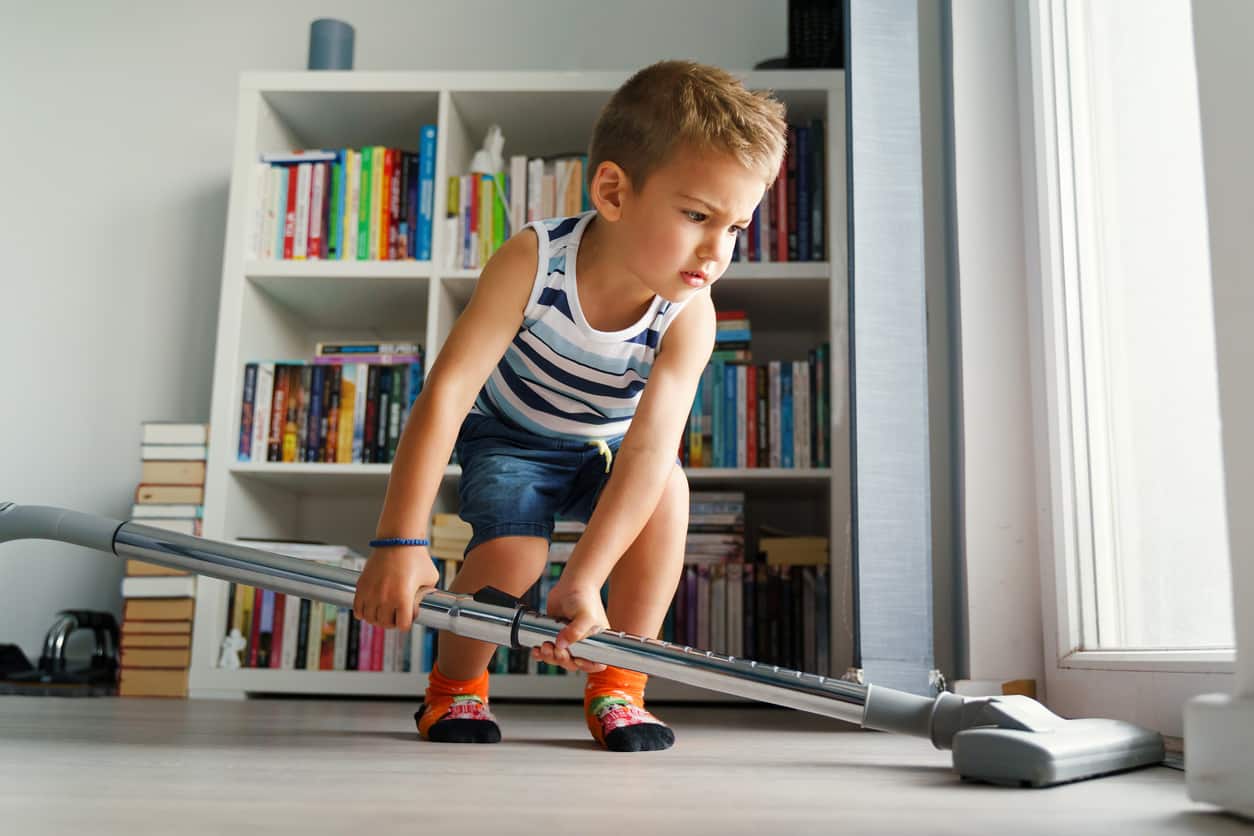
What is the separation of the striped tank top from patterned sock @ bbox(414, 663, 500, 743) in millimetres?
295

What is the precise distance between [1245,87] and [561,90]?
1484 mm

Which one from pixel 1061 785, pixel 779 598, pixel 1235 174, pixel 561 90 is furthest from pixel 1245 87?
pixel 561 90

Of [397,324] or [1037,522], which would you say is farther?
[397,324]

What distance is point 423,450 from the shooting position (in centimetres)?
101

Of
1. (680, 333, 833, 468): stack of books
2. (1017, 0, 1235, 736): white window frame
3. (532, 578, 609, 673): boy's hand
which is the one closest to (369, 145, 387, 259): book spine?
(680, 333, 833, 468): stack of books

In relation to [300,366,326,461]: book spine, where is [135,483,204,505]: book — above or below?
below

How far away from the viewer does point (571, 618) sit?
0.94 metres

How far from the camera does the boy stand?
1.00m

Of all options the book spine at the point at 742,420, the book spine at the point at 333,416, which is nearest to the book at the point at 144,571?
the book spine at the point at 333,416

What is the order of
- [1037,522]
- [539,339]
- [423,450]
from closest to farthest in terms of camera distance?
[423,450] → [539,339] → [1037,522]

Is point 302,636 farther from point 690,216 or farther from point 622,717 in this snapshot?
point 690,216

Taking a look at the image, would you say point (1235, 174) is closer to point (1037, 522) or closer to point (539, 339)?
point (539, 339)

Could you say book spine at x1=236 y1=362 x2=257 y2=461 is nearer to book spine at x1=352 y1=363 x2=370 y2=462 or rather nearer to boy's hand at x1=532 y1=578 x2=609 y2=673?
book spine at x1=352 y1=363 x2=370 y2=462

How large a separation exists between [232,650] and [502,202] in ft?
2.95
